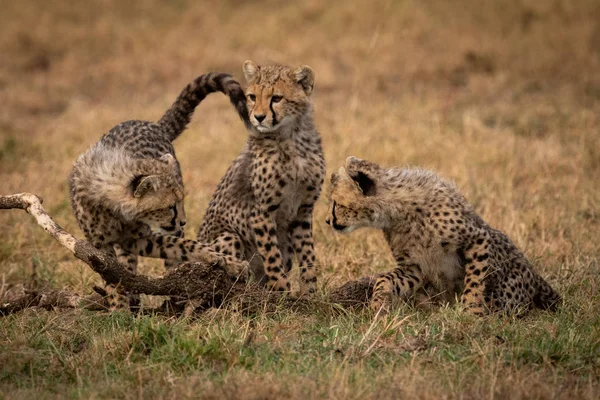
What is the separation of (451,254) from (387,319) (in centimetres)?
58

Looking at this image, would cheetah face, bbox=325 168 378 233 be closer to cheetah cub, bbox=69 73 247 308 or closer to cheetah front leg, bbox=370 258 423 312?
cheetah front leg, bbox=370 258 423 312

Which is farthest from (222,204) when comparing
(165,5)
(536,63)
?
(165,5)

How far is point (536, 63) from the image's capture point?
948 cm

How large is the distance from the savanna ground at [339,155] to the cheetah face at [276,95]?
0.84 meters

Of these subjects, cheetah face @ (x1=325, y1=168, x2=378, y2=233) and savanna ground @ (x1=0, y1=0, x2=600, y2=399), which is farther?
cheetah face @ (x1=325, y1=168, x2=378, y2=233)

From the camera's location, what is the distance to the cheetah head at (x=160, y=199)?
404cm

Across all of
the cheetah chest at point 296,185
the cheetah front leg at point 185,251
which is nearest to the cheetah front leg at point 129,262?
the cheetah front leg at point 185,251

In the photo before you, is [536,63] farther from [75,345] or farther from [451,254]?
[75,345]

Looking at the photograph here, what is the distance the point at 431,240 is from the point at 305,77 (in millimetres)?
1122

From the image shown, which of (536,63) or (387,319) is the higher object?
(536,63)

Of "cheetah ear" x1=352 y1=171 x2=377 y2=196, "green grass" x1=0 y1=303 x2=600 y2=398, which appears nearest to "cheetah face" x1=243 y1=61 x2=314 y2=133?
"cheetah ear" x1=352 y1=171 x2=377 y2=196

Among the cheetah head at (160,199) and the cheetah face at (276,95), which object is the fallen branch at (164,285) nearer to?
the cheetah head at (160,199)

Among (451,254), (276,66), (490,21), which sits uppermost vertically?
(490,21)

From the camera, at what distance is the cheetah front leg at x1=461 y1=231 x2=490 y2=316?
161 inches
